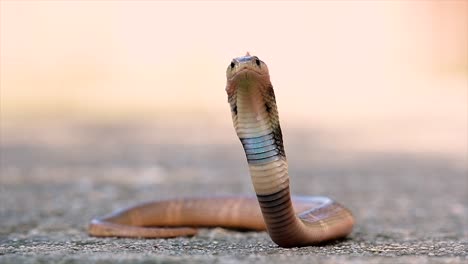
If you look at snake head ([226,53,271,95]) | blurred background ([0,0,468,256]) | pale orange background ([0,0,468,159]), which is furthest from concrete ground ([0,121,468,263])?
pale orange background ([0,0,468,159])

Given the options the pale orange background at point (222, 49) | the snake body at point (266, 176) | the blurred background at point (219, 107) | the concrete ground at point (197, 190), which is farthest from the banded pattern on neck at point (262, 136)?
the pale orange background at point (222, 49)

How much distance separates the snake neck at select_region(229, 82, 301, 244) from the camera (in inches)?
131

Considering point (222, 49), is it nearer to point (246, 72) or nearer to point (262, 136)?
point (262, 136)

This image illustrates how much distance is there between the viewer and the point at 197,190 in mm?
7203

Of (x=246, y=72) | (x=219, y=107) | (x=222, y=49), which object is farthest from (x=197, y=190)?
(x=222, y=49)

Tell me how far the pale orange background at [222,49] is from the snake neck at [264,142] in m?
13.7

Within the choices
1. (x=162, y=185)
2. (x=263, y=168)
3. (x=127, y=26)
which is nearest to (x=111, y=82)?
(x=127, y=26)

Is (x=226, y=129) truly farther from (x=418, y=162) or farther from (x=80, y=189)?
(x=80, y=189)

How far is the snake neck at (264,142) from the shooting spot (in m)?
3.33

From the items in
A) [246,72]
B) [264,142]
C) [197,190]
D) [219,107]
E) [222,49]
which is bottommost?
[197,190]

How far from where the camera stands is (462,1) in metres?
21.2

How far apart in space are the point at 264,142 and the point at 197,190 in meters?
3.85

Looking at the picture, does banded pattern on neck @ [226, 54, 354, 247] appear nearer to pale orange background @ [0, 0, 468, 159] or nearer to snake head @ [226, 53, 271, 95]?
snake head @ [226, 53, 271, 95]

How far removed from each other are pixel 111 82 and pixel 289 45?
13.4 feet
